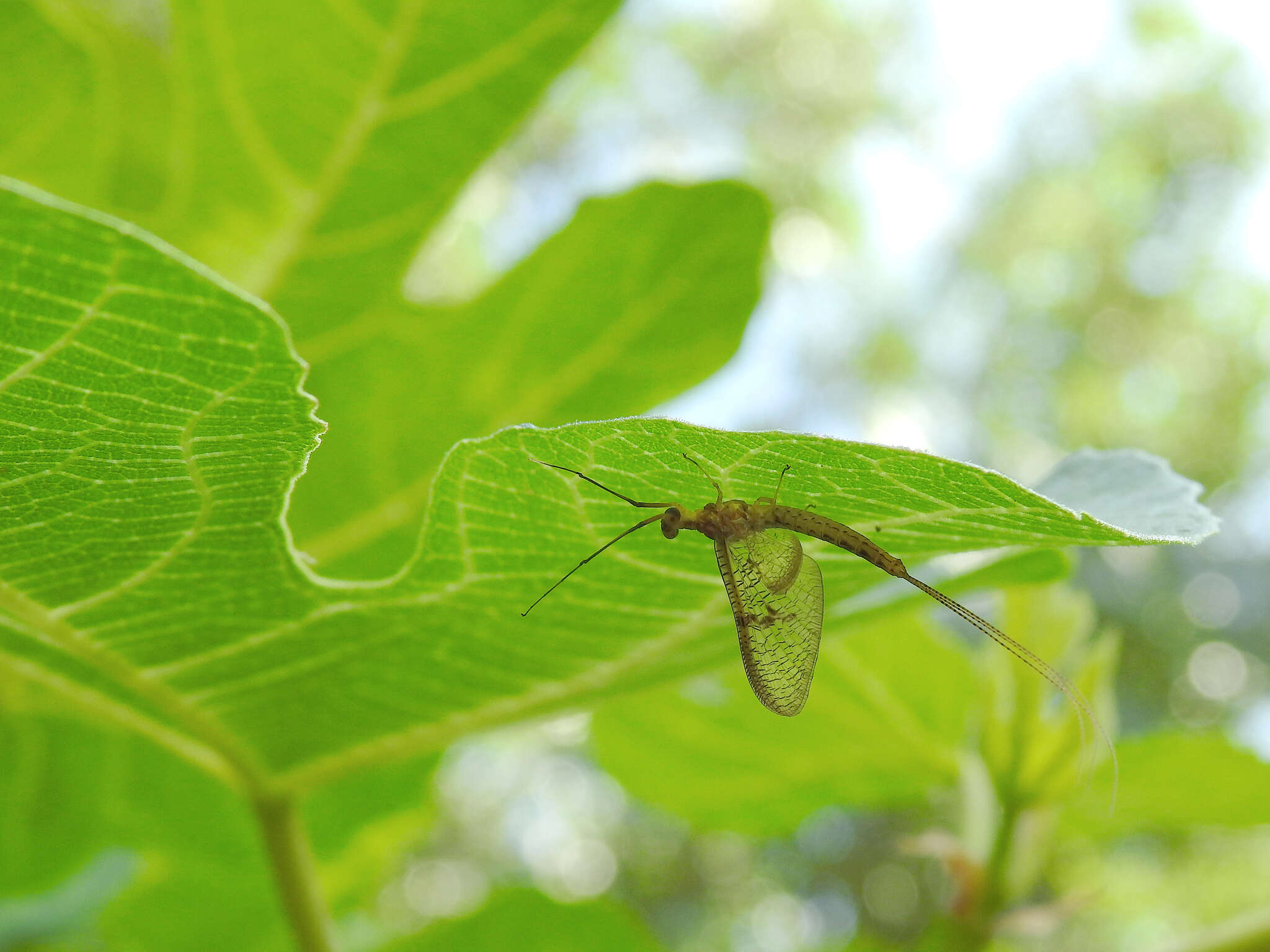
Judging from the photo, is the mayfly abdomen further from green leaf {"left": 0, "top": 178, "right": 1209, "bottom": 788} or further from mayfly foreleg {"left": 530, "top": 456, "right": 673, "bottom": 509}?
mayfly foreleg {"left": 530, "top": 456, "right": 673, "bottom": 509}

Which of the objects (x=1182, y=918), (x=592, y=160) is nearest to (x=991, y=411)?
(x=592, y=160)

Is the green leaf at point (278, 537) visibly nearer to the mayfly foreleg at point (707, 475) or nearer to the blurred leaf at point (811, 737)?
the mayfly foreleg at point (707, 475)

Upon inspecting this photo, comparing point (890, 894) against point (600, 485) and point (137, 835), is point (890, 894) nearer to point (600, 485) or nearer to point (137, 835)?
point (137, 835)

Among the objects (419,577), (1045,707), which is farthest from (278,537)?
(1045,707)

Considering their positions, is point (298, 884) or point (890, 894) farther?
point (890, 894)

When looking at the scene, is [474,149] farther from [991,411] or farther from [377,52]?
[991,411]
